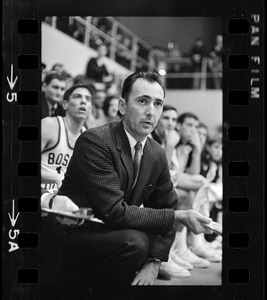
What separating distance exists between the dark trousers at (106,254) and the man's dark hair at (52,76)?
2.31 feet

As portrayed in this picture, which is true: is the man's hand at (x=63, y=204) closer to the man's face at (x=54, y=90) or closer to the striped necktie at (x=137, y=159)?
the striped necktie at (x=137, y=159)

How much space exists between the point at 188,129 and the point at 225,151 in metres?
0.20

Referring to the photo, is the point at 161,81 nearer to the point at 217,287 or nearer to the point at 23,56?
the point at 23,56

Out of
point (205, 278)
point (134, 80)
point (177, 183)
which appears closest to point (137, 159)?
point (177, 183)

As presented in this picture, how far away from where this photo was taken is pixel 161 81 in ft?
11.9

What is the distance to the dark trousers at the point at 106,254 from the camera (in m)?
3.54

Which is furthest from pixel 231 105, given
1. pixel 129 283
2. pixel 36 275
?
pixel 36 275

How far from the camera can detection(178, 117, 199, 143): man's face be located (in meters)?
3.67

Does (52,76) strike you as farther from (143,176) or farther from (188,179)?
(188,179)

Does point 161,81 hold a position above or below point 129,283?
above

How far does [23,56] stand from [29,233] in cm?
82

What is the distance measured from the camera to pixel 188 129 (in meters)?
3.69

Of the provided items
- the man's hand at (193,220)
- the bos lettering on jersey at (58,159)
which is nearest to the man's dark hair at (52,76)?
the bos lettering on jersey at (58,159)

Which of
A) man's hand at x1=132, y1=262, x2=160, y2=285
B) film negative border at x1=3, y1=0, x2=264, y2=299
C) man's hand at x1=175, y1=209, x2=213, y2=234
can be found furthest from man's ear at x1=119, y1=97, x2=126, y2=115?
man's hand at x1=132, y1=262, x2=160, y2=285
